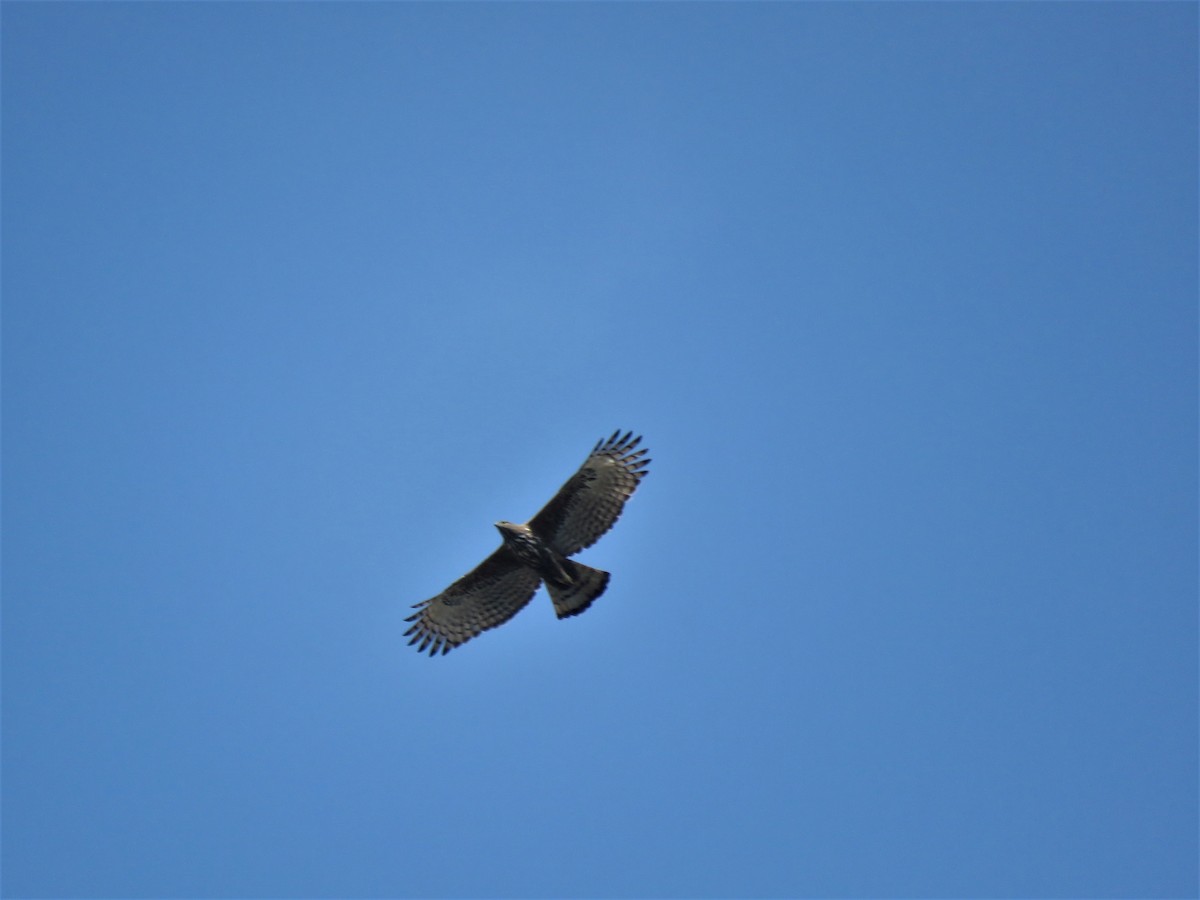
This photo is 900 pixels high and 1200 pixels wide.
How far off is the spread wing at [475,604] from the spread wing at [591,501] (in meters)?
0.80

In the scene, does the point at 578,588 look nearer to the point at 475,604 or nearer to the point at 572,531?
the point at 572,531

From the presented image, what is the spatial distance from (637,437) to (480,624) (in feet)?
12.0

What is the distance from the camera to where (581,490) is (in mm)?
13812

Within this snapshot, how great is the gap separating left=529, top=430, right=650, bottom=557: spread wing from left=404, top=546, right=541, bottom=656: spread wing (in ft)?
2.63

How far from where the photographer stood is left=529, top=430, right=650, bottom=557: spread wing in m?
13.8

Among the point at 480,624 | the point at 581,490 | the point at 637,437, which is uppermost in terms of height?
the point at 637,437

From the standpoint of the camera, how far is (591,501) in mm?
13844

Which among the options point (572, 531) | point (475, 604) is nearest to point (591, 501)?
point (572, 531)

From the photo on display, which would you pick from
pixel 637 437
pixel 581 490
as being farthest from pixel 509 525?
pixel 637 437

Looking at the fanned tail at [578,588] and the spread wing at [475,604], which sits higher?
the fanned tail at [578,588]

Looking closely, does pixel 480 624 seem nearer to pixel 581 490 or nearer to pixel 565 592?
pixel 565 592

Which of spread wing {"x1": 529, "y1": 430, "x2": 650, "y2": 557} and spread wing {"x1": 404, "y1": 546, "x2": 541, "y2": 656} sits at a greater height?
spread wing {"x1": 529, "y1": 430, "x2": 650, "y2": 557}

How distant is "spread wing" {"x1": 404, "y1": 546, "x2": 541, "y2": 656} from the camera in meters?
14.4

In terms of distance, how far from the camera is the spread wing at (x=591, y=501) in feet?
45.3
